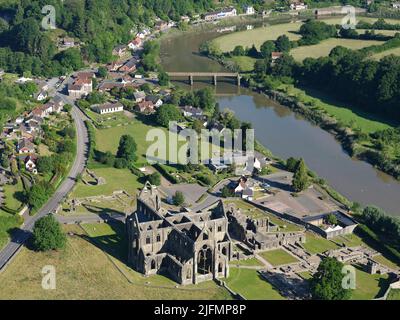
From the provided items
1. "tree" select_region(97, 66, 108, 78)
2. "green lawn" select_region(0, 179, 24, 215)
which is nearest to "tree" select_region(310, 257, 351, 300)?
"green lawn" select_region(0, 179, 24, 215)

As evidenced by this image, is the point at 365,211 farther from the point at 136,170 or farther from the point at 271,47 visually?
the point at 271,47

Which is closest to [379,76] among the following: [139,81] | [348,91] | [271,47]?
[348,91]

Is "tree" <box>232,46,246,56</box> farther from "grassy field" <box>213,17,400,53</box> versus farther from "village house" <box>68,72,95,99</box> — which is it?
"village house" <box>68,72,95,99</box>

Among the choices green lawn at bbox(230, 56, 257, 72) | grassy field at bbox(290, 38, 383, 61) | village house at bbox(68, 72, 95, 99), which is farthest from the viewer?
grassy field at bbox(290, 38, 383, 61)

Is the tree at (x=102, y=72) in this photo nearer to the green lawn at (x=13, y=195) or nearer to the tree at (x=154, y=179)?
the green lawn at (x=13, y=195)

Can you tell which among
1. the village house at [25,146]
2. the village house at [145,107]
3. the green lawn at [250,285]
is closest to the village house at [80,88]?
the village house at [145,107]
